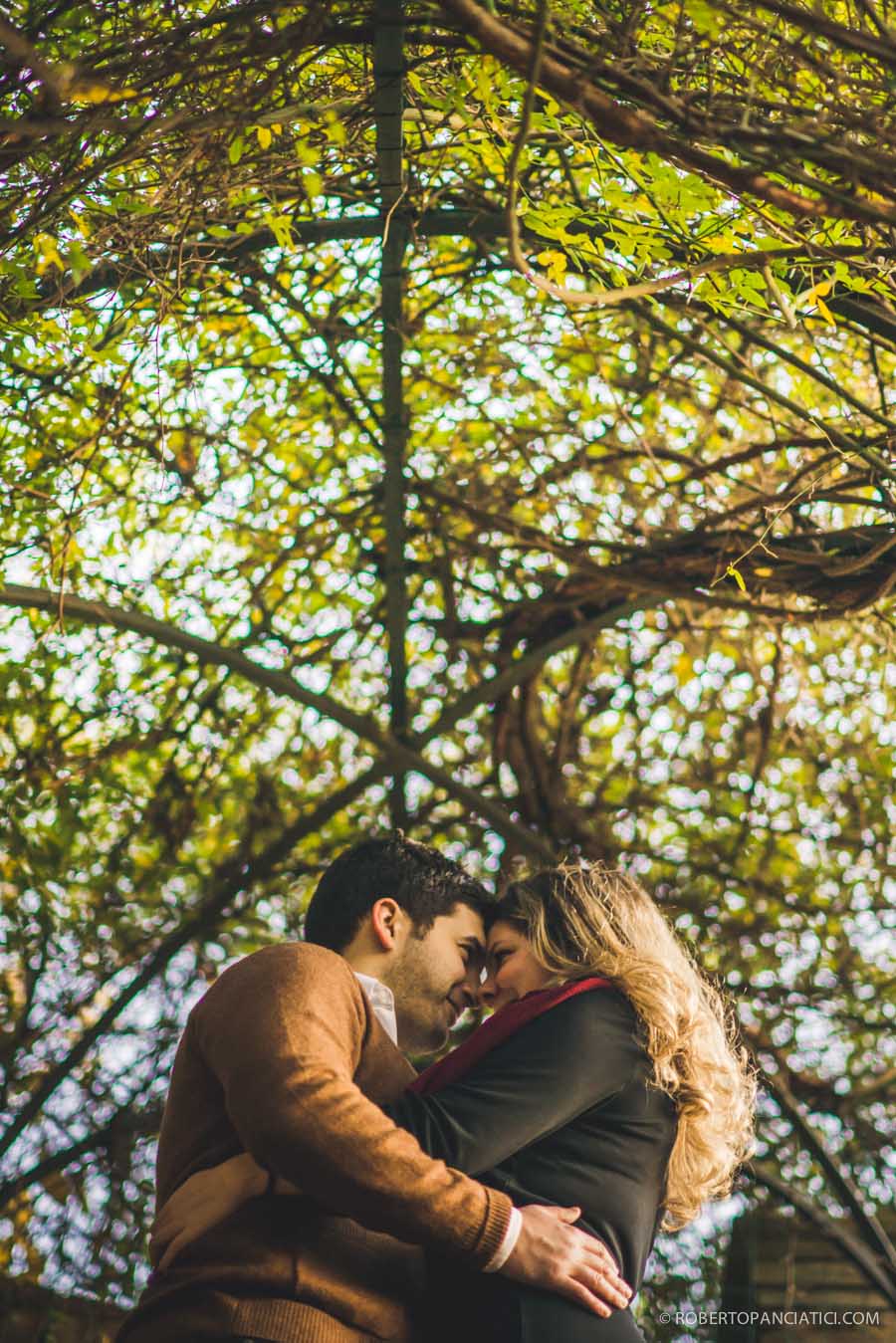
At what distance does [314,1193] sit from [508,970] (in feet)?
2.09

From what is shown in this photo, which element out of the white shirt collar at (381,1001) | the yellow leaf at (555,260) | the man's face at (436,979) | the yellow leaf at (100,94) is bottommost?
the white shirt collar at (381,1001)

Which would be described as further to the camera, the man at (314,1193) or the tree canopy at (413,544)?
the tree canopy at (413,544)

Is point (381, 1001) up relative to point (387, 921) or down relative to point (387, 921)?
down

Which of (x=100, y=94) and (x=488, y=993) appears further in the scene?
Answer: (x=488, y=993)

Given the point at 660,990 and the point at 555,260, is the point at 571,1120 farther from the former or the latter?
the point at 555,260

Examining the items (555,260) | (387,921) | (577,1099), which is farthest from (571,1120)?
(555,260)

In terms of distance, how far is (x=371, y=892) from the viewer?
2.33m

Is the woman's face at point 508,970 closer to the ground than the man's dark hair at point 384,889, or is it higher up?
closer to the ground

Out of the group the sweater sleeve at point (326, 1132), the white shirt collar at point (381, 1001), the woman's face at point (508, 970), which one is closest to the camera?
the sweater sleeve at point (326, 1132)

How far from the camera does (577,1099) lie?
6.30ft

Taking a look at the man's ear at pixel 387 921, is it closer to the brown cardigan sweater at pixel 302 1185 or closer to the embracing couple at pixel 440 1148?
the embracing couple at pixel 440 1148

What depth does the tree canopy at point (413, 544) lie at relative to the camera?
2.29m

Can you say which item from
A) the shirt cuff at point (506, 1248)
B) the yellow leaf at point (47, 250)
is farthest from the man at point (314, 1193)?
the yellow leaf at point (47, 250)

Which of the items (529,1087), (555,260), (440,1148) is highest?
(555,260)
